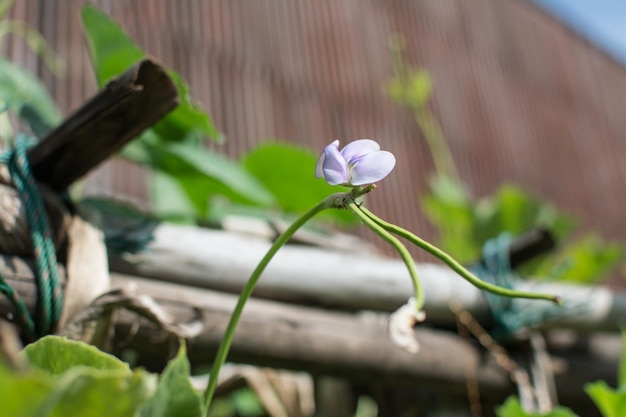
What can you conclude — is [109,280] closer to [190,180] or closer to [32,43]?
[190,180]

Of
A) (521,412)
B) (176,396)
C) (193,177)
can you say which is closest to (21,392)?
(176,396)

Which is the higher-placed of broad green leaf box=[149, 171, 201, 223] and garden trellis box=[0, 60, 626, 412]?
broad green leaf box=[149, 171, 201, 223]

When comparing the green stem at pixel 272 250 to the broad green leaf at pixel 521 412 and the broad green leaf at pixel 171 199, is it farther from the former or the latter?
the broad green leaf at pixel 171 199

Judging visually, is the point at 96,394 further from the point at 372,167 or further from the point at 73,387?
the point at 372,167

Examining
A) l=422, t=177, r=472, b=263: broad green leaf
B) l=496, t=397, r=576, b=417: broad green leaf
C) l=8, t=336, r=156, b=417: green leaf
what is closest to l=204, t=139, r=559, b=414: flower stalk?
l=8, t=336, r=156, b=417: green leaf

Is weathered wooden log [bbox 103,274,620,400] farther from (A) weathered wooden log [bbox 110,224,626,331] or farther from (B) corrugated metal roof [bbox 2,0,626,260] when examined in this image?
(B) corrugated metal roof [bbox 2,0,626,260]

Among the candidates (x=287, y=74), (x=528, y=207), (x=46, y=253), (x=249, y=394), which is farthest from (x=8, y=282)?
(x=287, y=74)

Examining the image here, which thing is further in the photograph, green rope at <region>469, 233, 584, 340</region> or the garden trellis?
green rope at <region>469, 233, 584, 340</region>
